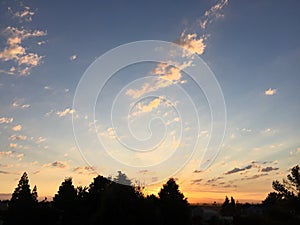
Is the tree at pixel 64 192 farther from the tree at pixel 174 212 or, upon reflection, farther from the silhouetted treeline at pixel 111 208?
the tree at pixel 174 212

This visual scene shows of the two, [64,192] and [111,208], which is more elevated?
[64,192]

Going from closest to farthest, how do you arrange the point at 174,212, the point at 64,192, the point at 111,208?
the point at 111,208 → the point at 174,212 → the point at 64,192

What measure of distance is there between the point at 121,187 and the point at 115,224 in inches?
218

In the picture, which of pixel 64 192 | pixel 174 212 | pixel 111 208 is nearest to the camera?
pixel 111 208

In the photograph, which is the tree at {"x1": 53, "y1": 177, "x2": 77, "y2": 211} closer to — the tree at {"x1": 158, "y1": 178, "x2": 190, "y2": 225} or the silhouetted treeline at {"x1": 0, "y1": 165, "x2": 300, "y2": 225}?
the silhouetted treeline at {"x1": 0, "y1": 165, "x2": 300, "y2": 225}

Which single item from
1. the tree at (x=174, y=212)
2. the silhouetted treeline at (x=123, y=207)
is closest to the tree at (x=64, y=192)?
the silhouetted treeline at (x=123, y=207)

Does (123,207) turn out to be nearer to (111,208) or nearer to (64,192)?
(111,208)

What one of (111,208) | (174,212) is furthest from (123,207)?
(174,212)

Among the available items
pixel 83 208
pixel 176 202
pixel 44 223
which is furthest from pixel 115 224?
pixel 44 223

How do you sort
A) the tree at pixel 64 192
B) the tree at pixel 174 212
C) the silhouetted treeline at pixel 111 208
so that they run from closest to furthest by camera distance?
1. the silhouetted treeline at pixel 111 208
2. the tree at pixel 174 212
3. the tree at pixel 64 192

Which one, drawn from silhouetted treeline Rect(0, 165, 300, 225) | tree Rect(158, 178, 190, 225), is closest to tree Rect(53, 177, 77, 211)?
silhouetted treeline Rect(0, 165, 300, 225)

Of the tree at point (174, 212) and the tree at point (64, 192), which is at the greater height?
the tree at point (64, 192)

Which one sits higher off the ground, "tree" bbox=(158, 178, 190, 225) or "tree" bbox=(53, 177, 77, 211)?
"tree" bbox=(53, 177, 77, 211)

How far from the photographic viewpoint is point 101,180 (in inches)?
2557
